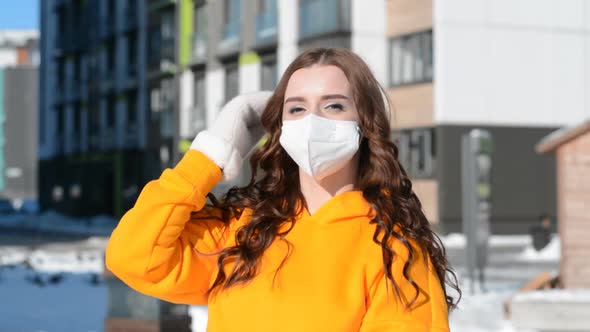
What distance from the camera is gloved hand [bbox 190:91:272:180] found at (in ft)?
9.86

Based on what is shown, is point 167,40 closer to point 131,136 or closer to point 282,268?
point 131,136

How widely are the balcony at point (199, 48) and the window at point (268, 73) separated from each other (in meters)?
4.56

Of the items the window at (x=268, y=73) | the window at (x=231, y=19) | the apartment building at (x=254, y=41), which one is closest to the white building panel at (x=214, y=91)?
the apartment building at (x=254, y=41)

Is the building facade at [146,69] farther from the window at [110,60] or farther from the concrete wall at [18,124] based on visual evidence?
the concrete wall at [18,124]

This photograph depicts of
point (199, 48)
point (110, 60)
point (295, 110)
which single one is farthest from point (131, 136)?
point (295, 110)

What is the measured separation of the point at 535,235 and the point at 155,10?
23316 millimetres

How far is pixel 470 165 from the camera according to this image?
1418 cm

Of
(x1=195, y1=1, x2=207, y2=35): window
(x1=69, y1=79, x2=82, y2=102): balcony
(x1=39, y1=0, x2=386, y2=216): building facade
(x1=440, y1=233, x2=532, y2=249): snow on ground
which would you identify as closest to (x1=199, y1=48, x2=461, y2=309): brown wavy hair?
(x1=440, y1=233, x2=532, y2=249): snow on ground

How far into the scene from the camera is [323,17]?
29.9 metres

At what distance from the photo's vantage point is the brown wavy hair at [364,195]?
282 centimetres

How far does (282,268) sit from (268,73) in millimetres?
30433

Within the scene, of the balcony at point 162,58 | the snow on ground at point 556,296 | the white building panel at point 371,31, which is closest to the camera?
the snow on ground at point 556,296

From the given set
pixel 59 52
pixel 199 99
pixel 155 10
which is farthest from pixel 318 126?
pixel 59 52

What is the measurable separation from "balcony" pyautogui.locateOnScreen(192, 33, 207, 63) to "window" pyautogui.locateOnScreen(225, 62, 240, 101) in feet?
6.24
